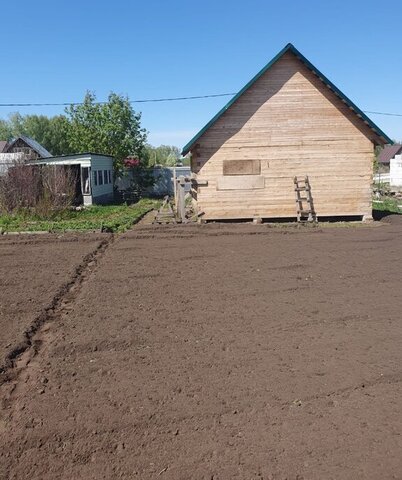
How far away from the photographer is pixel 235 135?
57.7ft

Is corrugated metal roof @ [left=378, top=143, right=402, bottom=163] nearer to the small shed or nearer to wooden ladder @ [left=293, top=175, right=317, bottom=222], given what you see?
the small shed

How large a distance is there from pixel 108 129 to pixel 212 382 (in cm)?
3464

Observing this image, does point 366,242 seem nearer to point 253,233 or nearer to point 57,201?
point 253,233

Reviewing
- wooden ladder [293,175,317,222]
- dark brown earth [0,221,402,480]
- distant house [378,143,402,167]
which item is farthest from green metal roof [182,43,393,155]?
distant house [378,143,402,167]

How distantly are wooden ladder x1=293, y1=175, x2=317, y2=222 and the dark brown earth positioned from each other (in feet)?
29.1

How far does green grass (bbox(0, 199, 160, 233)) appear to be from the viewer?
1733 centimetres

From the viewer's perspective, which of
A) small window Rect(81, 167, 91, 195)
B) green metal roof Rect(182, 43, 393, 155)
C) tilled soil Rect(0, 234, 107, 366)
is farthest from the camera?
small window Rect(81, 167, 91, 195)

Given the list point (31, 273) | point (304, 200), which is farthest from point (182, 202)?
point (31, 273)

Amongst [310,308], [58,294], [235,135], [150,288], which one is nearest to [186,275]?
[150,288]

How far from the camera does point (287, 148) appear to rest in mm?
17844

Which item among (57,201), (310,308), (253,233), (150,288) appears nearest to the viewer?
(310,308)

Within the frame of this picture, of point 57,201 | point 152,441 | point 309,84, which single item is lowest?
point 152,441

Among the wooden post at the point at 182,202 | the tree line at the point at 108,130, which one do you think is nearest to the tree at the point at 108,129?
the tree line at the point at 108,130

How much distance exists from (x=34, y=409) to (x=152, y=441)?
123cm
